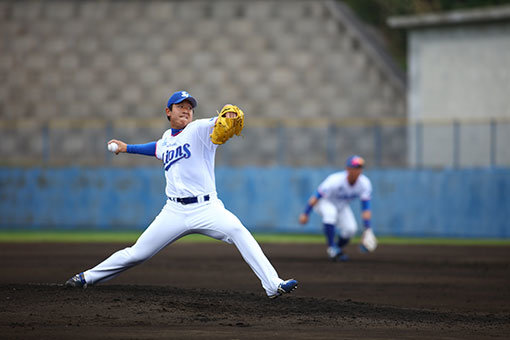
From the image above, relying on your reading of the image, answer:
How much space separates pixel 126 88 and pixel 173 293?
65.2 ft

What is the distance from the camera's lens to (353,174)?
48.8ft

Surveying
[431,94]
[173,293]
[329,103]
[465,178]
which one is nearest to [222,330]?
[173,293]

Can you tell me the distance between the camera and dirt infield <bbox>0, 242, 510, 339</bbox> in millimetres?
7504

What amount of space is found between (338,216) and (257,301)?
6606 mm

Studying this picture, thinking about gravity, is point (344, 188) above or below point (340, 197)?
above

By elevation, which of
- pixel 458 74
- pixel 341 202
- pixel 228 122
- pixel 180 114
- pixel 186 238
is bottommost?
pixel 186 238

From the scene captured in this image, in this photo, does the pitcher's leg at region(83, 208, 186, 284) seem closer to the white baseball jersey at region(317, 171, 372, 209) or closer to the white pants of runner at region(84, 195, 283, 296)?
the white pants of runner at region(84, 195, 283, 296)

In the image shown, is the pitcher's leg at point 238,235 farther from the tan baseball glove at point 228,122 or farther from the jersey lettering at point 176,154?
the tan baseball glove at point 228,122

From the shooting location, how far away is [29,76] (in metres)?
29.0

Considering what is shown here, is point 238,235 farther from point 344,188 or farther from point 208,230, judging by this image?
point 344,188

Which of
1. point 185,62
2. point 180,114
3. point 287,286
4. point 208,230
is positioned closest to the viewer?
point 287,286

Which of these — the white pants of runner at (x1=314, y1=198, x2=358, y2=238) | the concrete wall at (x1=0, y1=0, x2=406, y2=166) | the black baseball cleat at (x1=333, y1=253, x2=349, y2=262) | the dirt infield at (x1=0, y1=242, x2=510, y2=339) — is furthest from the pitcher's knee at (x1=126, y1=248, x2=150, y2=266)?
the concrete wall at (x1=0, y1=0, x2=406, y2=166)

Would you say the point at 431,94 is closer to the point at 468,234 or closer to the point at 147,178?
the point at 468,234

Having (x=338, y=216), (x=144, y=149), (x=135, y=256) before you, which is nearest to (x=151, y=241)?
(x=135, y=256)
